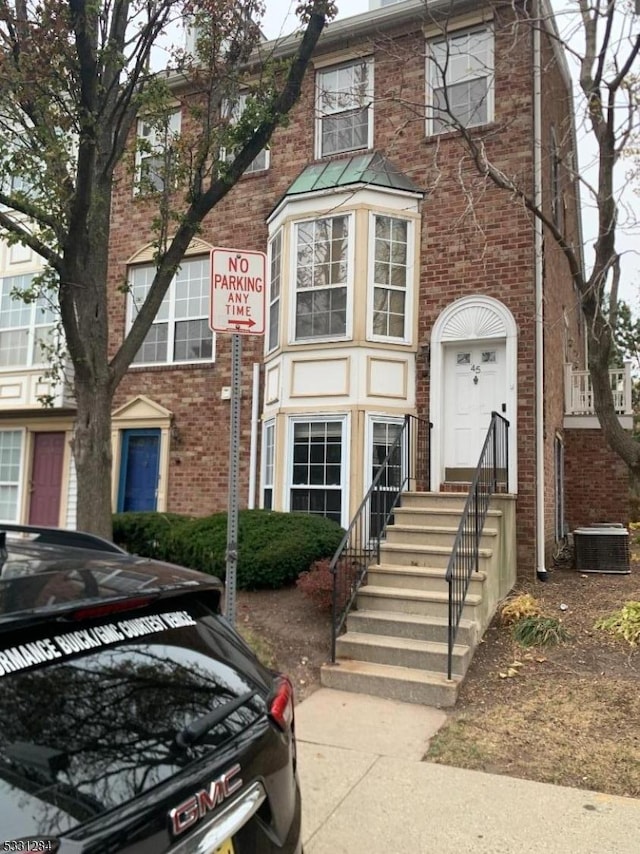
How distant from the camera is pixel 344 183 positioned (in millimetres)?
9867

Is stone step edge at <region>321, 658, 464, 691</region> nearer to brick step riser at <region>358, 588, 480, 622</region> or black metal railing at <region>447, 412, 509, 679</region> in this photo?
black metal railing at <region>447, 412, 509, 679</region>

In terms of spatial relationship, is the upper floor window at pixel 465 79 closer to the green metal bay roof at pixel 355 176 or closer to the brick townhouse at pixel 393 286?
the brick townhouse at pixel 393 286

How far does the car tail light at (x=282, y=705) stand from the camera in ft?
7.00

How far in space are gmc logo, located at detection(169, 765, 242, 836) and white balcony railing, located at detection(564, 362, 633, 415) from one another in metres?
11.5

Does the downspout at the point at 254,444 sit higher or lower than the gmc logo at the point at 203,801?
higher

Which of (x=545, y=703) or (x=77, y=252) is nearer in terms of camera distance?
(x=545, y=703)

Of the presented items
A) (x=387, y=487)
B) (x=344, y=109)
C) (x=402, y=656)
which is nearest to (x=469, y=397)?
(x=387, y=487)

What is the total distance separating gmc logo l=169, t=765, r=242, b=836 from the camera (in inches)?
62.1

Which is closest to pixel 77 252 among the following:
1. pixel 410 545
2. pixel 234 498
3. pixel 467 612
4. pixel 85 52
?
pixel 85 52

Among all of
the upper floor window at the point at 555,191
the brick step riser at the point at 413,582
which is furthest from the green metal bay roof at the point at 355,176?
the brick step riser at the point at 413,582

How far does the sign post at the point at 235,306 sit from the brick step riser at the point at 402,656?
2.42m

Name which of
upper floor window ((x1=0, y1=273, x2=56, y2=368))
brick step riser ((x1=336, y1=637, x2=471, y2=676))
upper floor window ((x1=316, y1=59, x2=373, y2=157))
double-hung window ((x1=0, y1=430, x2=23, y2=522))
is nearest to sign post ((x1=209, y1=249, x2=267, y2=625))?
brick step riser ((x1=336, y1=637, x2=471, y2=676))

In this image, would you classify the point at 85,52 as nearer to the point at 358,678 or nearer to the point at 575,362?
the point at 358,678

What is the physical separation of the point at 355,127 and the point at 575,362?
6.90 meters
